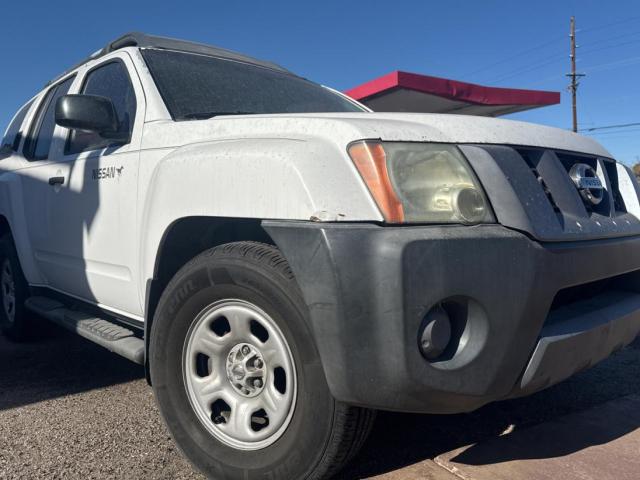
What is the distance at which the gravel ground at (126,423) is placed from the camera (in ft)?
7.62

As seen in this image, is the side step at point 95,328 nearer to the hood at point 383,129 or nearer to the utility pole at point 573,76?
the hood at point 383,129

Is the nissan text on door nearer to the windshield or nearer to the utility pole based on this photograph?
the windshield

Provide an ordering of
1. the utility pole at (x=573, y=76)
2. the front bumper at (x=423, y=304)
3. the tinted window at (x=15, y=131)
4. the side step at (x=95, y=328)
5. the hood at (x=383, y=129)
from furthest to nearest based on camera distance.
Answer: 1. the utility pole at (x=573, y=76)
2. the tinted window at (x=15, y=131)
3. the side step at (x=95, y=328)
4. the hood at (x=383, y=129)
5. the front bumper at (x=423, y=304)

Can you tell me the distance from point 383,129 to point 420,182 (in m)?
0.22

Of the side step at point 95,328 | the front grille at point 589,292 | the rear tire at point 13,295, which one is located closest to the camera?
the front grille at point 589,292

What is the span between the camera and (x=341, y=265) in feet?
5.55

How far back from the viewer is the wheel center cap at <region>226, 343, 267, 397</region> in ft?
6.80

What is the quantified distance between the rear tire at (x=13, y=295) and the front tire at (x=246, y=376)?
247cm

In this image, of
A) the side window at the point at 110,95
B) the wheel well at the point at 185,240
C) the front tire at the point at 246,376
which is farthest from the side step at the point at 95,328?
the side window at the point at 110,95

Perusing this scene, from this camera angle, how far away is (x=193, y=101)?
2812mm

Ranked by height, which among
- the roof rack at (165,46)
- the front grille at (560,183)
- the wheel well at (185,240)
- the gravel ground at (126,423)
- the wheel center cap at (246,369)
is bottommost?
the gravel ground at (126,423)

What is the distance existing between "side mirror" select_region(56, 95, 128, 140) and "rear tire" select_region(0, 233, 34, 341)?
6.27 ft

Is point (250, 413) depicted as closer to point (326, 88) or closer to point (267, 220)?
point (267, 220)

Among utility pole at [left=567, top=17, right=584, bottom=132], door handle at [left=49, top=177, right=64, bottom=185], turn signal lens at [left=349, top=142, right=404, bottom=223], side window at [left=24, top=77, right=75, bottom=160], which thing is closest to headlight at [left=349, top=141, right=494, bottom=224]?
turn signal lens at [left=349, top=142, right=404, bottom=223]
